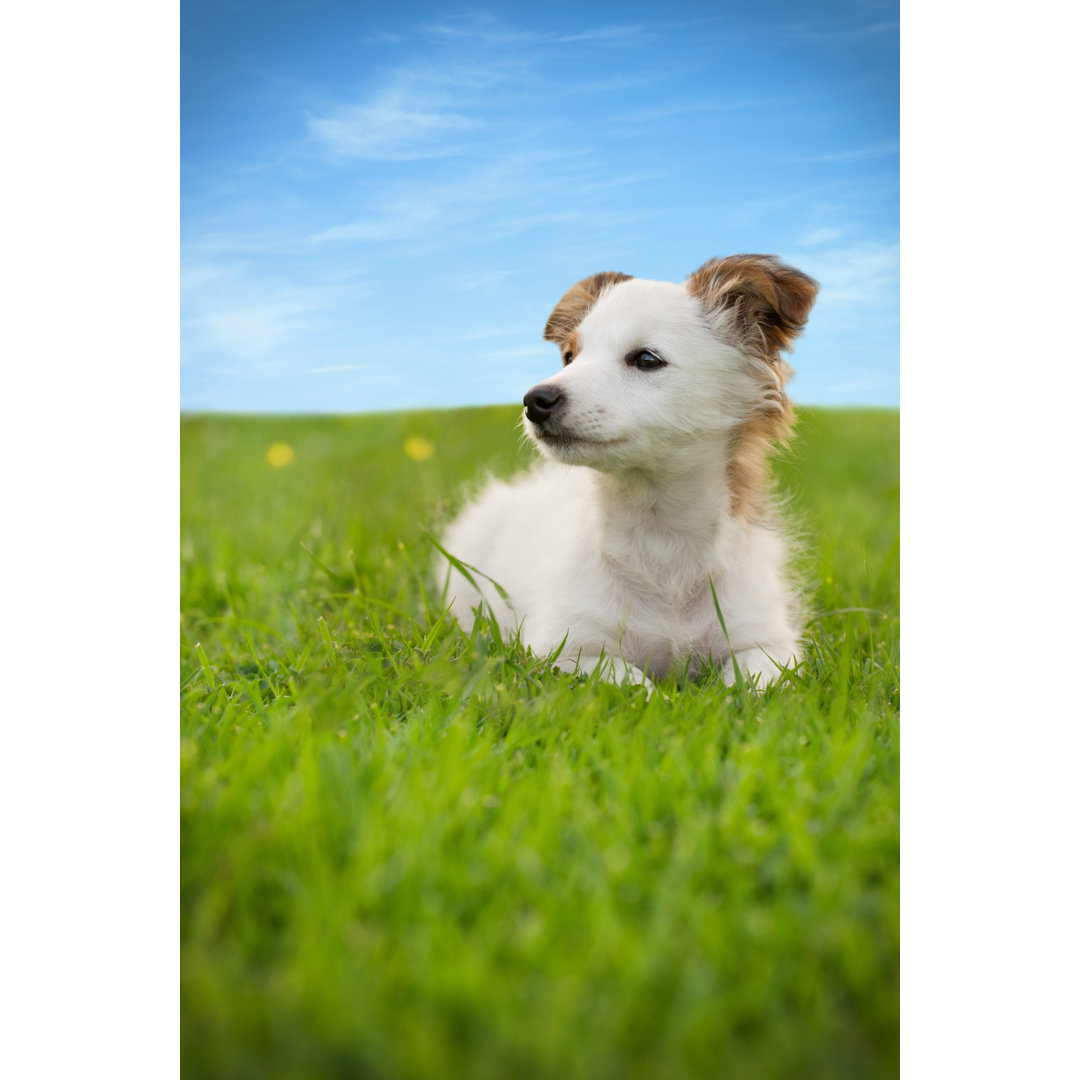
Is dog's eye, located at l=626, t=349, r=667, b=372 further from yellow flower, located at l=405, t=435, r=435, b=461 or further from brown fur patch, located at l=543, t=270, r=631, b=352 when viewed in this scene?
yellow flower, located at l=405, t=435, r=435, b=461

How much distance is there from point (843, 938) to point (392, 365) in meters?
1.99

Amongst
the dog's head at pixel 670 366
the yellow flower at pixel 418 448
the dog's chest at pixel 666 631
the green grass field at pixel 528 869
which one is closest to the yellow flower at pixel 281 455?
the yellow flower at pixel 418 448

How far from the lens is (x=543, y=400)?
2482mm

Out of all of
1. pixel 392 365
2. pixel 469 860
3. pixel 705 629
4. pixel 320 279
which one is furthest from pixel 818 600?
pixel 469 860

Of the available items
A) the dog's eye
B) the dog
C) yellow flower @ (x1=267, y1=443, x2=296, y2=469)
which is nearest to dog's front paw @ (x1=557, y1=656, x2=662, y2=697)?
the dog

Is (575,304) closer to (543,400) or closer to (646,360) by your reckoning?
(646,360)

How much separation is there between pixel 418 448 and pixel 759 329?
8.90 feet

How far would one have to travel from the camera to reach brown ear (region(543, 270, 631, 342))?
288cm

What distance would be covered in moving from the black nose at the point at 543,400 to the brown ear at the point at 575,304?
1.41 feet

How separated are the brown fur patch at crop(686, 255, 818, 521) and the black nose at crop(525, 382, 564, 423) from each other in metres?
0.66

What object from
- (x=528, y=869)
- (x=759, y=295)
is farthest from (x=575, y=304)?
(x=528, y=869)

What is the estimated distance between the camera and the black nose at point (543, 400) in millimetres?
2480

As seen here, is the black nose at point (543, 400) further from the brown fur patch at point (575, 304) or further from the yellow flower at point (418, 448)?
the yellow flower at point (418, 448)
